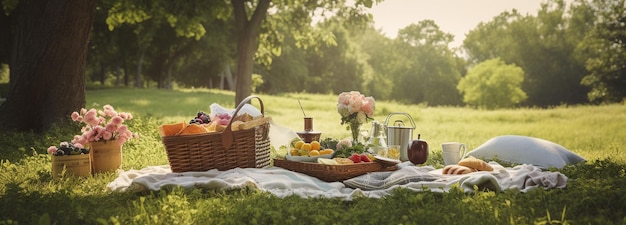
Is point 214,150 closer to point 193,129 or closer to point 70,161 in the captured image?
point 193,129

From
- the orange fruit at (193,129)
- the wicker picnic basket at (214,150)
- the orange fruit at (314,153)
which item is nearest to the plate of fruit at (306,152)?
the orange fruit at (314,153)

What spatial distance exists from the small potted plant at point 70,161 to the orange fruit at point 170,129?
0.98m

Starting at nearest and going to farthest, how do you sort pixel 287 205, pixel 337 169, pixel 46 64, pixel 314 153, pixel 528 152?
pixel 287 205, pixel 337 169, pixel 314 153, pixel 528 152, pixel 46 64

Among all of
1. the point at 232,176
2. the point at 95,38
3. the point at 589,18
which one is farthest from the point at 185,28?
the point at 589,18

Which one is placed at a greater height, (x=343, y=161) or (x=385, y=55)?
(x=385, y=55)

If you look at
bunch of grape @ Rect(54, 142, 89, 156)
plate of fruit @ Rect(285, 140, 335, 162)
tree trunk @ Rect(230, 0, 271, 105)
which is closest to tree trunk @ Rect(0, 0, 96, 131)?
bunch of grape @ Rect(54, 142, 89, 156)

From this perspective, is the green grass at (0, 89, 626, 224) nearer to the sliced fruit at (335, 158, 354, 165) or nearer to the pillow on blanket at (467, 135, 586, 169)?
the sliced fruit at (335, 158, 354, 165)

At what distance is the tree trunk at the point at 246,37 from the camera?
16.5m

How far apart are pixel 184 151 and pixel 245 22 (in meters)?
11.3

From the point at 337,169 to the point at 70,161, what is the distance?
10.2ft

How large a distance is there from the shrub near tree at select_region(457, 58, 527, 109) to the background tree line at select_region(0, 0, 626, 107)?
48 centimetres

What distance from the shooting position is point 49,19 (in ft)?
31.0

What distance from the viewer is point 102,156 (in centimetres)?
653

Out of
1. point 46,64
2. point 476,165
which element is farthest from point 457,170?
point 46,64
